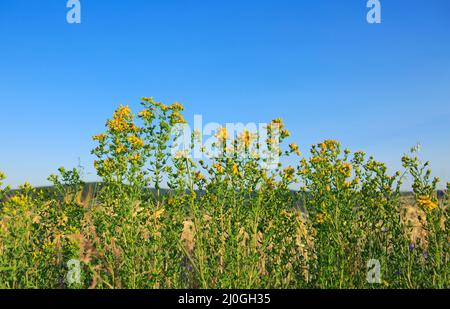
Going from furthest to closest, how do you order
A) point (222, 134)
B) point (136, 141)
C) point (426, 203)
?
point (222, 134), point (426, 203), point (136, 141)

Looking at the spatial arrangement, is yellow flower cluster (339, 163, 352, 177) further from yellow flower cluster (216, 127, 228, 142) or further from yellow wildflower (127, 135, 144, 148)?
yellow wildflower (127, 135, 144, 148)

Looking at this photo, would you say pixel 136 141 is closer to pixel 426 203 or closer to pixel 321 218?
pixel 321 218

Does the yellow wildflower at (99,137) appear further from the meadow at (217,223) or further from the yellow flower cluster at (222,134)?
the yellow flower cluster at (222,134)

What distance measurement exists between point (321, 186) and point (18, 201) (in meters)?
3.00

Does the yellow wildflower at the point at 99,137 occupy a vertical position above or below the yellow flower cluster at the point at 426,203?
above

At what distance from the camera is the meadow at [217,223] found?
4.13m

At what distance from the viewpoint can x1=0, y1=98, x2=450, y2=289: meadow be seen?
413cm

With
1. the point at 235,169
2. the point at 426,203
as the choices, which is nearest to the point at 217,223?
the point at 235,169

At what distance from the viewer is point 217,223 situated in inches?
176

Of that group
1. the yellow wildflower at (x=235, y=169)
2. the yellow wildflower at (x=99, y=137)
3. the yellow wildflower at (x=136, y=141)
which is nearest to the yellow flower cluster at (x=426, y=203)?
the yellow wildflower at (x=235, y=169)
